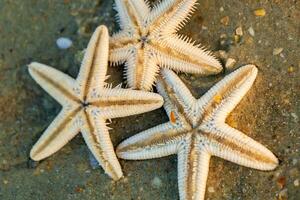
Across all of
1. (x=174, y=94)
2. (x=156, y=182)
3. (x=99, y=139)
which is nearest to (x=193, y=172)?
(x=156, y=182)

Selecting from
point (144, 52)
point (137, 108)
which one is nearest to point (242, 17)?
point (144, 52)

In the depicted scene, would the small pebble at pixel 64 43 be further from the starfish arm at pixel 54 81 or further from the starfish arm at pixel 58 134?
the starfish arm at pixel 58 134

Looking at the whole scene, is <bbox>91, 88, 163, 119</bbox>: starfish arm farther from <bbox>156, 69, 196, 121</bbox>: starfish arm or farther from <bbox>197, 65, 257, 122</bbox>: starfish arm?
<bbox>197, 65, 257, 122</bbox>: starfish arm

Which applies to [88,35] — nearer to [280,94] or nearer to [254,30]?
[254,30]

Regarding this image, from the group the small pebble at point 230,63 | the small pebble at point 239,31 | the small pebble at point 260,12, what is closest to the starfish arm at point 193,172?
the small pebble at point 230,63

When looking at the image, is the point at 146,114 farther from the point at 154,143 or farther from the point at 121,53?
the point at 121,53

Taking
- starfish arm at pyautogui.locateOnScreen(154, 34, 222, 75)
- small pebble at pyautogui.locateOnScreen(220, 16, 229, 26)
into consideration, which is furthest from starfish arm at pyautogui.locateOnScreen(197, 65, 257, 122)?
small pebble at pyautogui.locateOnScreen(220, 16, 229, 26)

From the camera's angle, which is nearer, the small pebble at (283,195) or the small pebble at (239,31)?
the small pebble at (283,195)
